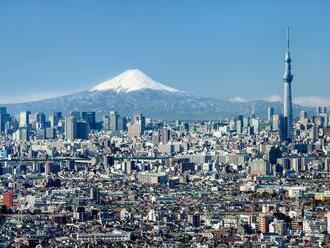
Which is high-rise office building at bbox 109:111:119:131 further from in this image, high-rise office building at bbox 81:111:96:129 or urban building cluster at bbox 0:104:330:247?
high-rise office building at bbox 81:111:96:129

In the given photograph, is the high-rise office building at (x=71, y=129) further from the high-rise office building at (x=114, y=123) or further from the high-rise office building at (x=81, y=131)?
the high-rise office building at (x=114, y=123)

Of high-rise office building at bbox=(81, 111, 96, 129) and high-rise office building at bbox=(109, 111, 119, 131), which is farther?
high-rise office building at bbox=(109, 111, 119, 131)

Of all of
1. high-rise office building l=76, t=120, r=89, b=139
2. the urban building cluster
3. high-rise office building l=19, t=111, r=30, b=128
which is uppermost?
high-rise office building l=19, t=111, r=30, b=128

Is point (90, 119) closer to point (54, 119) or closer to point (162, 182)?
point (54, 119)

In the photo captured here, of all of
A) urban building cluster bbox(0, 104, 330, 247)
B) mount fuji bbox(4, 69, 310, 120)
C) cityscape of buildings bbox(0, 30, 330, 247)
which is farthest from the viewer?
mount fuji bbox(4, 69, 310, 120)

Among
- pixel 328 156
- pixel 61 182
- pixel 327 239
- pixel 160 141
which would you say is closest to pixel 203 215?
pixel 327 239

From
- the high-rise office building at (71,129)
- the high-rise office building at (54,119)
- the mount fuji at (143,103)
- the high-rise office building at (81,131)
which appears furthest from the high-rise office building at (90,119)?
the mount fuji at (143,103)

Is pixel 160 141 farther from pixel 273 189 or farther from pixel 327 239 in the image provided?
pixel 327 239

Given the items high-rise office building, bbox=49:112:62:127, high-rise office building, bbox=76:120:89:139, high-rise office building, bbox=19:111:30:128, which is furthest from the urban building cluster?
high-rise office building, bbox=49:112:62:127
